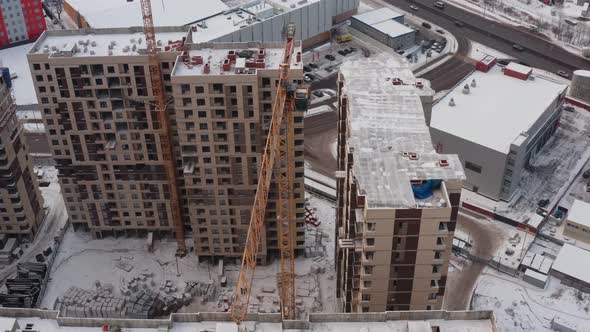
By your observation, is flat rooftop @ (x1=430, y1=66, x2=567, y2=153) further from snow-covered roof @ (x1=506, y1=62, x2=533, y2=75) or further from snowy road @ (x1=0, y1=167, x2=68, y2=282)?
snowy road @ (x1=0, y1=167, x2=68, y2=282)

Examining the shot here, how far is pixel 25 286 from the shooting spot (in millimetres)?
130625

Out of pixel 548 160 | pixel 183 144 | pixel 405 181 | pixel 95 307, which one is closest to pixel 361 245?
pixel 405 181

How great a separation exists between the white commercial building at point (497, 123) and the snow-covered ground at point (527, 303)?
28.3 metres

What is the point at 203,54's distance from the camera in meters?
124

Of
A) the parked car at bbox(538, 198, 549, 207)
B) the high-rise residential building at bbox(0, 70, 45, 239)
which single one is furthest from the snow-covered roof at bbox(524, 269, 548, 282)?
the high-rise residential building at bbox(0, 70, 45, 239)

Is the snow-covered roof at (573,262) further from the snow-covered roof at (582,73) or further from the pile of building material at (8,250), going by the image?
the pile of building material at (8,250)

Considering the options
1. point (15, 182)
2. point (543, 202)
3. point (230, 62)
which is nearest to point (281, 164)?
point (230, 62)

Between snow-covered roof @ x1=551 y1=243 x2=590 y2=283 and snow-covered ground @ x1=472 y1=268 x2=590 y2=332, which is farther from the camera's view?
snow-covered roof @ x1=551 y1=243 x2=590 y2=283

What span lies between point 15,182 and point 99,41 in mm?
35938

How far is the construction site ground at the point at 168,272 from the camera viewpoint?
13200 centimetres

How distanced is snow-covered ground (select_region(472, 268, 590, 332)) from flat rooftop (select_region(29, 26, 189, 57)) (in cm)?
8285

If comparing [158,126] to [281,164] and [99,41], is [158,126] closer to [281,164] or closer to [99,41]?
[99,41]

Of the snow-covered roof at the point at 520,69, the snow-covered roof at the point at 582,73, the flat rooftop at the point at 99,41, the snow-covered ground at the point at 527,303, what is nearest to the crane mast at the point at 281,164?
the flat rooftop at the point at 99,41

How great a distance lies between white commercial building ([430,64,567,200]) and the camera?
15488 cm
